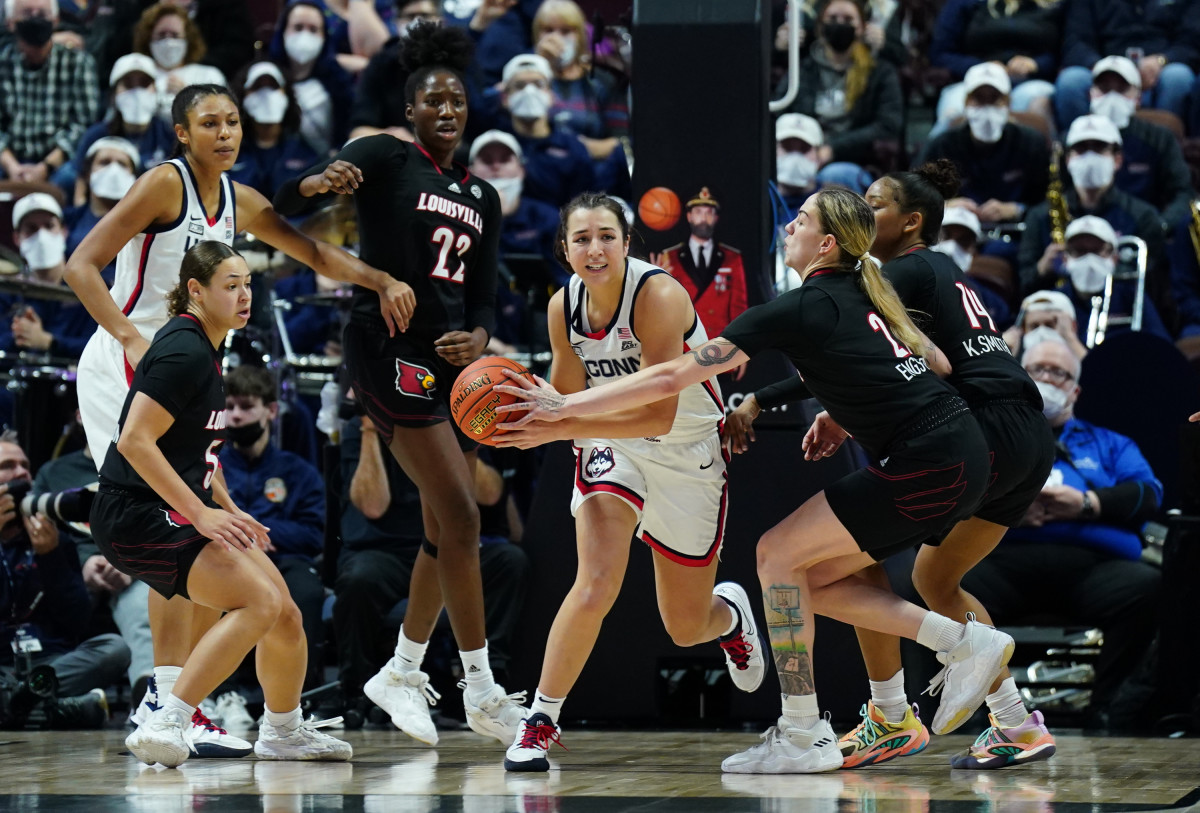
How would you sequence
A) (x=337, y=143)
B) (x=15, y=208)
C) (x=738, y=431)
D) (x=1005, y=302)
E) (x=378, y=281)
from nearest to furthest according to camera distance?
(x=738, y=431), (x=378, y=281), (x=1005, y=302), (x=15, y=208), (x=337, y=143)

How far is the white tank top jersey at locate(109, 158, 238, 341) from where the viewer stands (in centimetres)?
546

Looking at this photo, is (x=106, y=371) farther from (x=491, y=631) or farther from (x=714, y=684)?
(x=714, y=684)

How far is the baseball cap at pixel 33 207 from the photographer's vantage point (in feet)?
31.8

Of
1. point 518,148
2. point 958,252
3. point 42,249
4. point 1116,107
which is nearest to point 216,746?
point 42,249

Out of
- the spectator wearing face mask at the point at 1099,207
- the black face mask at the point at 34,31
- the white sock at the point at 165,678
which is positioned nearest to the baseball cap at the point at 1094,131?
the spectator wearing face mask at the point at 1099,207

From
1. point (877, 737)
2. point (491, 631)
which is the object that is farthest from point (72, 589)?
point (877, 737)

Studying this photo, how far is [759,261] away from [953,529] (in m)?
1.81

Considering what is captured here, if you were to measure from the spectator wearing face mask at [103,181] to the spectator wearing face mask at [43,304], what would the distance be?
142 mm

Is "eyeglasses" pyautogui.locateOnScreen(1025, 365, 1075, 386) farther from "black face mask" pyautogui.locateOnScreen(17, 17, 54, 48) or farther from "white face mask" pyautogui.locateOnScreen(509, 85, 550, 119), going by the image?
"black face mask" pyautogui.locateOnScreen(17, 17, 54, 48)

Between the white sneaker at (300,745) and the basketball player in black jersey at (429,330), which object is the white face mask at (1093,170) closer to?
the basketball player in black jersey at (429,330)

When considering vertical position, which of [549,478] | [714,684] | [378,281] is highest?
[378,281]

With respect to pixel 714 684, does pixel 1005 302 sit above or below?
above

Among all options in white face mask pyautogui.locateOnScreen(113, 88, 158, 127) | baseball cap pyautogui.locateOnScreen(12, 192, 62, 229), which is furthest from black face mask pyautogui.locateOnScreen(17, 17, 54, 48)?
baseball cap pyautogui.locateOnScreen(12, 192, 62, 229)

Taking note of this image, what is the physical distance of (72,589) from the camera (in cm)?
700
